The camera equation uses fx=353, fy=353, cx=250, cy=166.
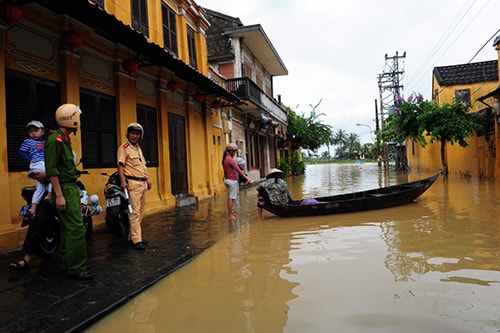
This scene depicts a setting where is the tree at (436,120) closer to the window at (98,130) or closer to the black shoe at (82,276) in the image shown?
→ the window at (98,130)

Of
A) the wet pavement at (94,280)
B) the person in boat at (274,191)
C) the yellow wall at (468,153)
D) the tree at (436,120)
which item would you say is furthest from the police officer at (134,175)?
the tree at (436,120)

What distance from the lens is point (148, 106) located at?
9.30 metres

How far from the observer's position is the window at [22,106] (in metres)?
5.40

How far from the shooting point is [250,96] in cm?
1570

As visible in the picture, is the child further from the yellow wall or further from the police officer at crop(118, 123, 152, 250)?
the yellow wall

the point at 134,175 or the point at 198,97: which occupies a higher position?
the point at 198,97

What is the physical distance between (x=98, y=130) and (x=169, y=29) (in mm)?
5002

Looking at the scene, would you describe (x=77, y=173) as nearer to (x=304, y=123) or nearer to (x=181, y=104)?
(x=181, y=104)

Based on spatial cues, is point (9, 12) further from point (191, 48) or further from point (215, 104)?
point (215, 104)

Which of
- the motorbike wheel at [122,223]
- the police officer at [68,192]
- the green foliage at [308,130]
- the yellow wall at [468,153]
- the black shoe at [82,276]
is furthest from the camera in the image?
the green foliage at [308,130]

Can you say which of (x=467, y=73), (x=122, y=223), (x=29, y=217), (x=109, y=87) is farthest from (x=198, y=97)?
(x=467, y=73)

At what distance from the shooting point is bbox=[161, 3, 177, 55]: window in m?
10.7

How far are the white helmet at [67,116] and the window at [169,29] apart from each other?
7.19 metres

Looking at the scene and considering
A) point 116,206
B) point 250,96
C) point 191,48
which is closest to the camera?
point 116,206
